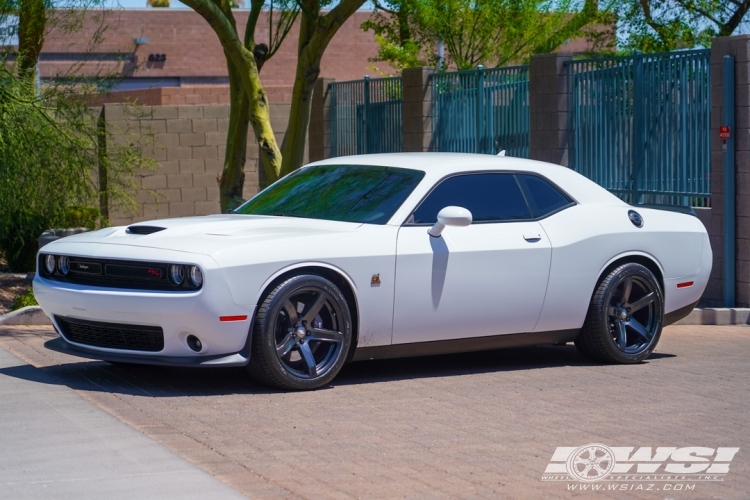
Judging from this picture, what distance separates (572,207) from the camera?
8.66 m

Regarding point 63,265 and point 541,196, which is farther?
point 541,196

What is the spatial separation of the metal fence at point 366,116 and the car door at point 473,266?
34.5 ft

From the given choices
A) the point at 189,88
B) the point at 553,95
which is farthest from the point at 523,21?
the point at 553,95

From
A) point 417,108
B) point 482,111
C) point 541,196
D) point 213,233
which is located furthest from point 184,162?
point 213,233

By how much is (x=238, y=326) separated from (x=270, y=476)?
1.70 meters

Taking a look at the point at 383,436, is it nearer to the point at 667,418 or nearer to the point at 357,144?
the point at 667,418

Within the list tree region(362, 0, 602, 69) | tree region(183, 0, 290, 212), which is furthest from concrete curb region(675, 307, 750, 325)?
tree region(362, 0, 602, 69)

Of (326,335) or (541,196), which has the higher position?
(541,196)

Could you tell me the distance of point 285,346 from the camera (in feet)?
23.9

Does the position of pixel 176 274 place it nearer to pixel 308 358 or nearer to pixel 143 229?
pixel 143 229

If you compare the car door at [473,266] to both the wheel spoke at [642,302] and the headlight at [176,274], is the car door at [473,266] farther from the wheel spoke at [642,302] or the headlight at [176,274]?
the headlight at [176,274]

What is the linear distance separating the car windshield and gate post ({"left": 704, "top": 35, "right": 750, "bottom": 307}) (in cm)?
499

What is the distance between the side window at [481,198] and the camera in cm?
806

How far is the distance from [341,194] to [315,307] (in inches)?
48.4
